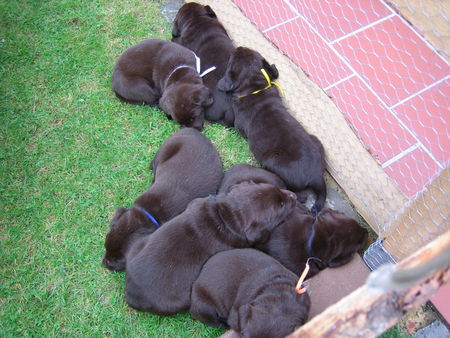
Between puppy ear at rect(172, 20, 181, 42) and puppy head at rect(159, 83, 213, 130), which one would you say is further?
puppy ear at rect(172, 20, 181, 42)

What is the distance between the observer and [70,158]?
→ 141 inches

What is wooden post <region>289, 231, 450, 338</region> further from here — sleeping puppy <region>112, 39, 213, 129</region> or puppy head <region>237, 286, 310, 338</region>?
sleeping puppy <region>112, 39, 213, 129</region>

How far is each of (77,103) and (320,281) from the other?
8.69ft

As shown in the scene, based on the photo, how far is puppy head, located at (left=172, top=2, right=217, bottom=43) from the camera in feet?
13.0

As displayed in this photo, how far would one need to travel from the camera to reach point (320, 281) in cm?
270

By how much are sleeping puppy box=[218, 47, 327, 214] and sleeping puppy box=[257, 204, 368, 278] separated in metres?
0.38

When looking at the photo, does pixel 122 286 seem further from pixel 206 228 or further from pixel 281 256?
pixel 281 256

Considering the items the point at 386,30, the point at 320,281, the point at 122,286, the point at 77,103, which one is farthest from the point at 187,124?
the point at 386,30

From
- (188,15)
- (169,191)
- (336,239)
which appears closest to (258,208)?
(336,239)

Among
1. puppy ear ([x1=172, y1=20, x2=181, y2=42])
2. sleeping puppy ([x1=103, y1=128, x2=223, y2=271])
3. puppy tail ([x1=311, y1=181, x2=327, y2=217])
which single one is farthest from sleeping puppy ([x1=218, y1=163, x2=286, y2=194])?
puppy ear ([x1=172, y1=20, x2=181, y2=42])

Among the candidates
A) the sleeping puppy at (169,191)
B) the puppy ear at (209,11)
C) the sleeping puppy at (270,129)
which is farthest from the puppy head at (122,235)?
the puppy ear at (209,11)

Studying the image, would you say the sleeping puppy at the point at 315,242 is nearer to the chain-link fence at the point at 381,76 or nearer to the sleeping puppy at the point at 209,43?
the chain-link fence at the point at 381,76

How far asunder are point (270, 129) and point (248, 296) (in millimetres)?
1290

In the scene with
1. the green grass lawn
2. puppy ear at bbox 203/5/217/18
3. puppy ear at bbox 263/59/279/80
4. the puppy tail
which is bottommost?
the green grass lawn
